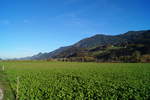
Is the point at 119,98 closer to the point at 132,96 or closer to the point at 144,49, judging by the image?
the point at 132,96

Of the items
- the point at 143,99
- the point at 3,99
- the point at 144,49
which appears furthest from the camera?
the point at 144,49

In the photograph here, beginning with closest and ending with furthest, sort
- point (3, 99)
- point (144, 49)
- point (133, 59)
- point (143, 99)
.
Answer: point (143, 99) < point (3, 99) < point (133, 59) < point (144, 49)

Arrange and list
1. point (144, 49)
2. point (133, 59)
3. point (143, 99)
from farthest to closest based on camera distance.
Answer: point (144, 49), point (133, 59), point (143, 99)

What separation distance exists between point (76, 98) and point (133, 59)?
8810cm

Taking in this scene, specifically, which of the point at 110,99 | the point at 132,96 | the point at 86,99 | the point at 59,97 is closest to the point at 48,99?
the point at 59,97

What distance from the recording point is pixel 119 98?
37.3ft

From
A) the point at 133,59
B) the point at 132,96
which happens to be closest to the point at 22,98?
the point at 132,96

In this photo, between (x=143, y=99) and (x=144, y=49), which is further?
(x=144, y=49)

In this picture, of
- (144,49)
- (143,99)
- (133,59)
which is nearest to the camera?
(143,99)

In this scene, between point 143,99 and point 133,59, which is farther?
point 133,59

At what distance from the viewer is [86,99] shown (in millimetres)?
11375

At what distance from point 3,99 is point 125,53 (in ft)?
470

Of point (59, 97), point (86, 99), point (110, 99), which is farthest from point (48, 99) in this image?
point (110, 99)

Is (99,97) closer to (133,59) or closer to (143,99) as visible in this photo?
(143,99)
